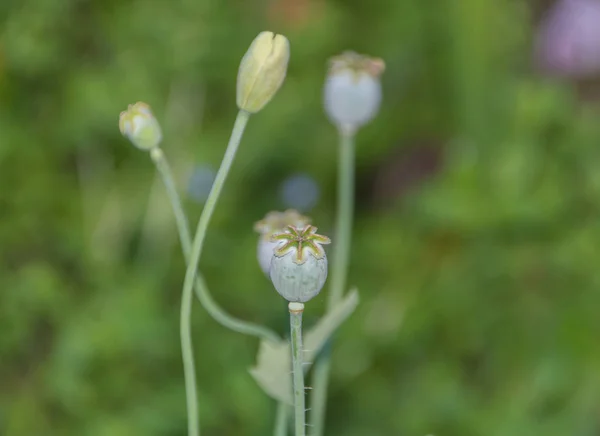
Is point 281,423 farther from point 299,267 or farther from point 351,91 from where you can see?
point 351,91

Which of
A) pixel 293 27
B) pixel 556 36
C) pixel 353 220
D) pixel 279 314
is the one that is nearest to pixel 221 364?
pixel 279 314

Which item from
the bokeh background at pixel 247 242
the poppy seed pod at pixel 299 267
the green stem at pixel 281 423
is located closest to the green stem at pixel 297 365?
the poppy seed pod at pixel 299 267

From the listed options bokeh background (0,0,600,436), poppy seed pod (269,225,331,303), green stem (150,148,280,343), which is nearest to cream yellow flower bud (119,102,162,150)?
green stem (150,148,280,343)

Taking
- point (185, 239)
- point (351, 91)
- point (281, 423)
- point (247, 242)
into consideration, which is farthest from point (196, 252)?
point (247, 242)

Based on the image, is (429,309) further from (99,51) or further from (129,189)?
(99,51)

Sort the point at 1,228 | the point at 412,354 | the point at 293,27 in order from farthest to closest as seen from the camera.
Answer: the point at 293,27
the point at 412,354
the point at 1,228

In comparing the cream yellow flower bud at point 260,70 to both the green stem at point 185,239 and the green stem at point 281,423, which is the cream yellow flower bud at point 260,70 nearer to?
the green stem at point 185,239
